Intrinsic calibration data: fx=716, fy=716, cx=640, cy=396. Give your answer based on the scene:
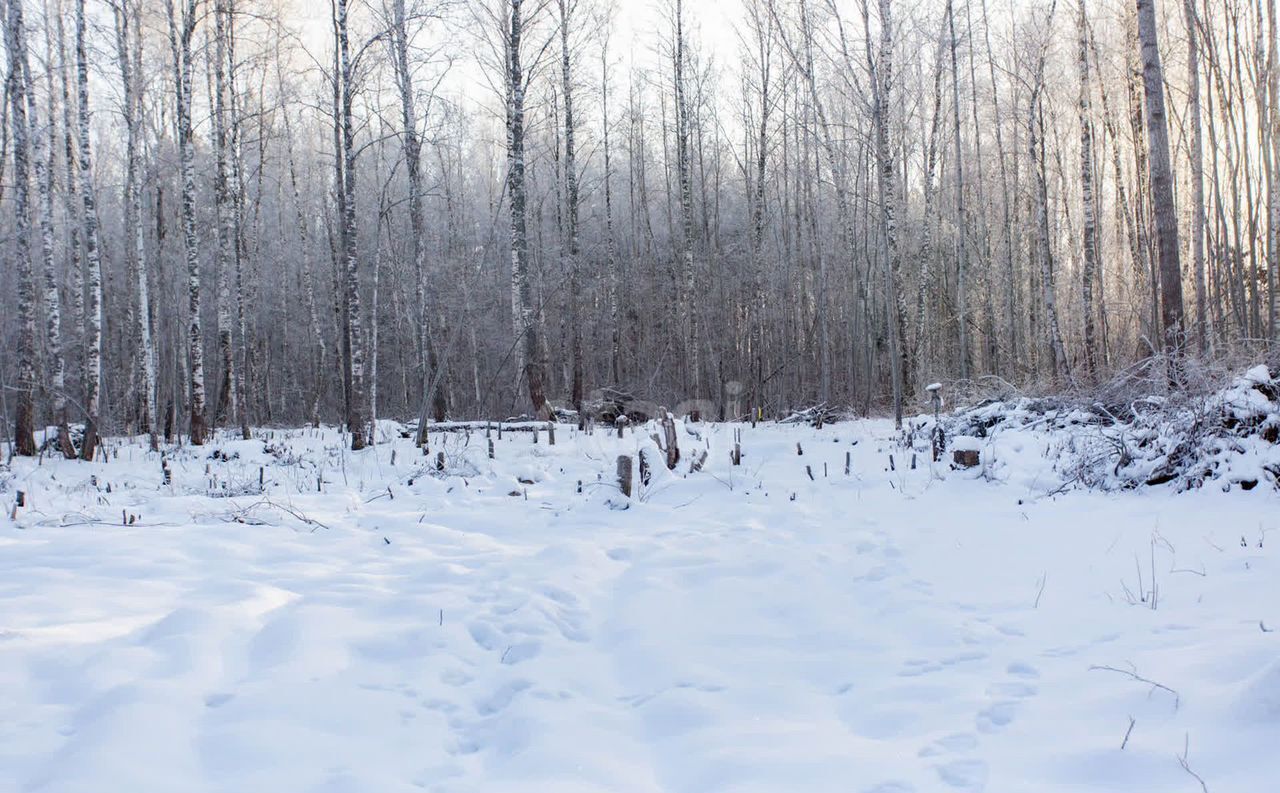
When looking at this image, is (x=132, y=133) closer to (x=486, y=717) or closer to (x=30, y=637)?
(x=30, y=637)

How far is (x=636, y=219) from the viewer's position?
104 ft

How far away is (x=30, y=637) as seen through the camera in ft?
9.60

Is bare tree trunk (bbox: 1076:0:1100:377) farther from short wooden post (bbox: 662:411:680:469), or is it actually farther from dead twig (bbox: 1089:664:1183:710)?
dead twig (bbox: 1089:664:1183:710)

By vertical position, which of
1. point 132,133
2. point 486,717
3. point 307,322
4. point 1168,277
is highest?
point 132,133

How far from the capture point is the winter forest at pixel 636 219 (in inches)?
513

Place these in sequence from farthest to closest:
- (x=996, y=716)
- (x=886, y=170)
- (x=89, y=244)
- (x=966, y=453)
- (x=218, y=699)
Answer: (x=886, y=170), (x=89, y=244), (x=966, y=453), (x=218, y=699), (x=996, y=716)

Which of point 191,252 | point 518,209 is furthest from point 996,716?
point 191,252

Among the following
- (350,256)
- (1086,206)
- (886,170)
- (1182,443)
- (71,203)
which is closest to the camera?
(1182,443)

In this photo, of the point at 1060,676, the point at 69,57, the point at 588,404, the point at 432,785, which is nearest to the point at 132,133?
the point at 69,57

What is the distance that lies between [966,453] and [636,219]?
26.0 metres

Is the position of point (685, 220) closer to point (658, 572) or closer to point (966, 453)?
point (966, 453)

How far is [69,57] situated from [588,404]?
54.1ft

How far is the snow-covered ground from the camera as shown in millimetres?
2238

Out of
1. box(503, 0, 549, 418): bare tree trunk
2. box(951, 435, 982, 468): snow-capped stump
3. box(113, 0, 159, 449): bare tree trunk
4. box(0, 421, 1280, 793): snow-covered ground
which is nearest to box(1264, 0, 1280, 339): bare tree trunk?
box(951, 435, 982, 468): snow-capped stump
